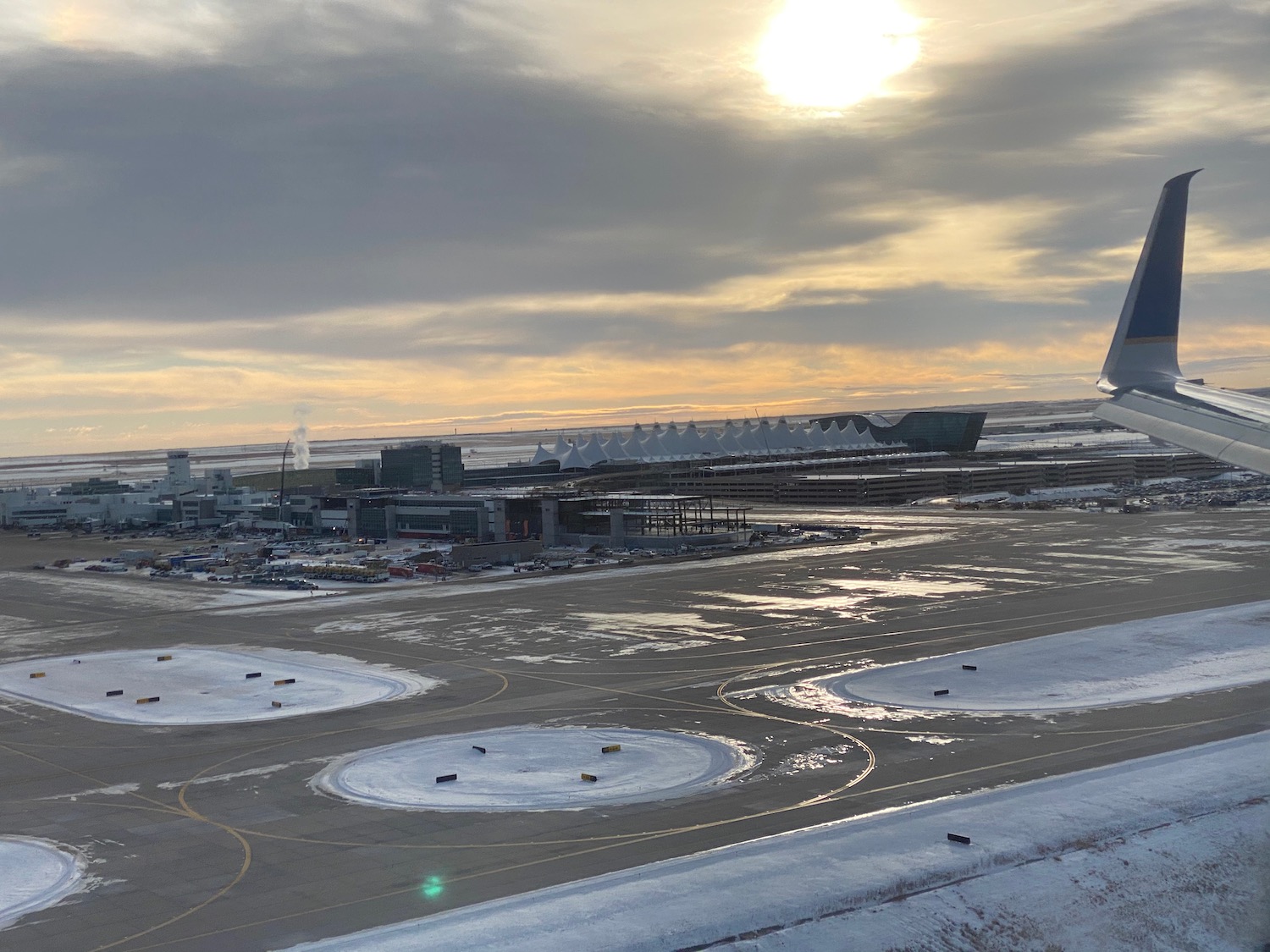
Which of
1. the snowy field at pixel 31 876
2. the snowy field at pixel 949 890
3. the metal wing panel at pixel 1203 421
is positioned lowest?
the snowy field at pixel 31 876

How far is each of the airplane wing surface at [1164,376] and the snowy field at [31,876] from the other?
2680 centimetres

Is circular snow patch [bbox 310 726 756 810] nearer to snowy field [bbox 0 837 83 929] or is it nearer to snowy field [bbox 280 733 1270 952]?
snowy field [bbox 0 837 83 929]

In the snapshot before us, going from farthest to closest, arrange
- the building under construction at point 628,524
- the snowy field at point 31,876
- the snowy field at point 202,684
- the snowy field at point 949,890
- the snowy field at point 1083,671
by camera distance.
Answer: the building under construction at point 628,524, the snowy field at point 202,684, the snowy field at point 1083,671, the snowy field at point 31,876, the snowy field at point 949,890

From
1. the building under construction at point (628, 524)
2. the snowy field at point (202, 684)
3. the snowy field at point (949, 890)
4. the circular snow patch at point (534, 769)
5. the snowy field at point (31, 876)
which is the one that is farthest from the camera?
the building under construction at point (628, 524)

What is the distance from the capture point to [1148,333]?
102 feet

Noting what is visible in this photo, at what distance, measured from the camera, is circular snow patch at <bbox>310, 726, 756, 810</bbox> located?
36.0 meters

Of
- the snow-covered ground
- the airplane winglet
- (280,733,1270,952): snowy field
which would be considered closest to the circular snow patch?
the snow-covered ground

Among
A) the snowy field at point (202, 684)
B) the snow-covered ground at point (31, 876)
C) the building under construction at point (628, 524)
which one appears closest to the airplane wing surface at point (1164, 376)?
the snow-covered ground at point (31, 876)

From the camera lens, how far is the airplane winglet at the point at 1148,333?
29.8 m

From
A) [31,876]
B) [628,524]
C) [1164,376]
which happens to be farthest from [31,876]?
[628,524]

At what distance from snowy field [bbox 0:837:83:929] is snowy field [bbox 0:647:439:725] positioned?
15762 millimetres

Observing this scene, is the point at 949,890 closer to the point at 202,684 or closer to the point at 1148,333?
the point at 1148,333

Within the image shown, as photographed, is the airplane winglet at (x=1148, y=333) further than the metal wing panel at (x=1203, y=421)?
Yes

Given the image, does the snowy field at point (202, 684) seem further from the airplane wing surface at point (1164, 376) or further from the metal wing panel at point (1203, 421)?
the metal wing panel at point (1203, 421)
